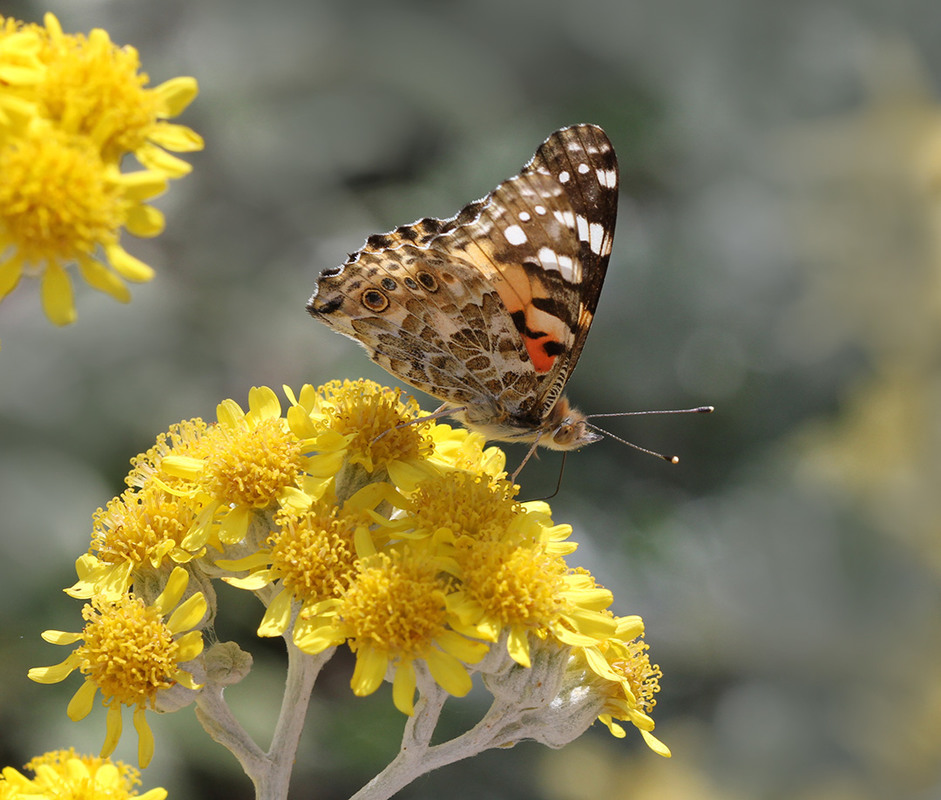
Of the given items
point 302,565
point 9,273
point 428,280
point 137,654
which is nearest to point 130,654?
point 137,654

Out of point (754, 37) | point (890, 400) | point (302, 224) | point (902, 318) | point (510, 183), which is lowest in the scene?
point (510, 183)

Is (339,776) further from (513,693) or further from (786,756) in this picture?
(513,693)

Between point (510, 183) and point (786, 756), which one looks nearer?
point (510, 183)

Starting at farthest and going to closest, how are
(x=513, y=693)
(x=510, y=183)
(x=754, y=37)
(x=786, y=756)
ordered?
(x=754, y=37) → (x=786, y=756) → (x=510, y=183) → (x=513, y=693)

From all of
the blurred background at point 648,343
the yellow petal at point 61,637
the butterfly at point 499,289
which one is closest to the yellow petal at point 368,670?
the yellow petal at point 61,637

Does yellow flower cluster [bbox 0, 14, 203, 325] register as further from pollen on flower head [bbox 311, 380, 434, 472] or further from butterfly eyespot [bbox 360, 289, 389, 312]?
butterfly eyespot [bbox 360, 289, 389, 312]

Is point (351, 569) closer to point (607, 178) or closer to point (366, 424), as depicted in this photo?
point (366, 424)

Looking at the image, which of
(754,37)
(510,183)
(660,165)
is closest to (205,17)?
(660,165)
